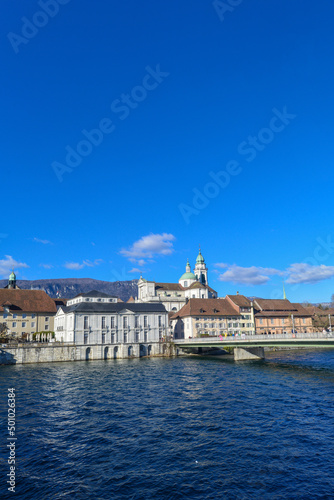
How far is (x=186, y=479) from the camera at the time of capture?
67.5 ft

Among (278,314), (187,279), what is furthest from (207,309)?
(187,279)

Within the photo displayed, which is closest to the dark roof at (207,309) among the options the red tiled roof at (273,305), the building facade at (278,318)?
the building facade at (278,318)

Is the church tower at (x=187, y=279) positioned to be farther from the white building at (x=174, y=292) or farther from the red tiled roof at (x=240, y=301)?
the red tiled roof at (x=240, y=301)

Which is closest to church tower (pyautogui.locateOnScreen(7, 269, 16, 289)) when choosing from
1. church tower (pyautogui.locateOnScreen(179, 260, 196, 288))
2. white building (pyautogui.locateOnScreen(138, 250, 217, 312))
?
white building (pyautogui.locateOnScreen(138, 250, 217, 312))

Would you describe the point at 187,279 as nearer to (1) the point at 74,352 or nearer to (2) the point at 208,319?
(2) the point at 208,319

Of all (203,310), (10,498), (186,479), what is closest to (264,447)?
(186,479)

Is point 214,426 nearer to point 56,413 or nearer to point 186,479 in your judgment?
point 186,479

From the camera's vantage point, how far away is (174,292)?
158m

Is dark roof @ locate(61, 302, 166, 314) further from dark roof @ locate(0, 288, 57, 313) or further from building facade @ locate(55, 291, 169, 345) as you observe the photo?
dark roof @ locate(0, 288, 57, 313)

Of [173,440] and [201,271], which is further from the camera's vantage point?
[201,271]

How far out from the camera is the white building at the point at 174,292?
151125mm

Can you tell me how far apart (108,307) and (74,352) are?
51.6ft

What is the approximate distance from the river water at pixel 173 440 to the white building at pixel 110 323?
3904 centimetres

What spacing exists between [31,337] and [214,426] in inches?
3099
